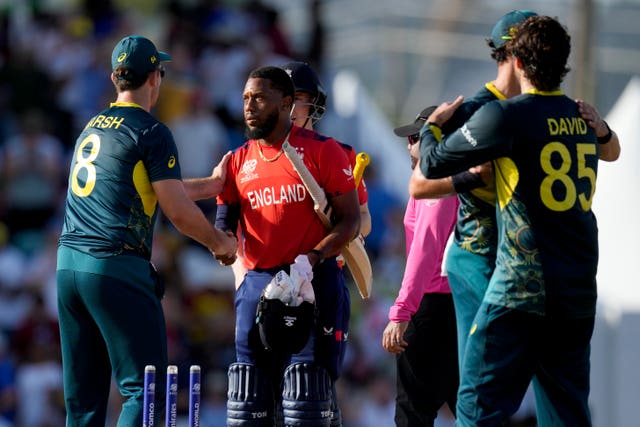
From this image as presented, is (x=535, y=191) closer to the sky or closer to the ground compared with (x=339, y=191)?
closer to the ground

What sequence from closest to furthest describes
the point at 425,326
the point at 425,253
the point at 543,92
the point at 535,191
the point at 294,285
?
the point at 535,191 < the point at 543,92 < the point at 294,285 < the point at 425,253 < the point at 425,326

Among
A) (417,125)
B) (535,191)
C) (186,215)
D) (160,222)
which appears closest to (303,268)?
(186,215)

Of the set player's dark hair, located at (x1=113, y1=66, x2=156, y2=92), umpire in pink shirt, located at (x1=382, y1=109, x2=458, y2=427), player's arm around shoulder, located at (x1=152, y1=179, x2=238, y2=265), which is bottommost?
umpire in pink shirt, located at (x1=382, y1=109, x2=458, y2=427)

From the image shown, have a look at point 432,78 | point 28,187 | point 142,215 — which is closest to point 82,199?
point 142,215

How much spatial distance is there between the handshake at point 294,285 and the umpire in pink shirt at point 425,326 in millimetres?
711

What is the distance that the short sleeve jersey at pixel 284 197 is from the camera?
23.5ft

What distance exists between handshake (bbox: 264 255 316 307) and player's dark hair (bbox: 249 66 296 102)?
A: 981mm

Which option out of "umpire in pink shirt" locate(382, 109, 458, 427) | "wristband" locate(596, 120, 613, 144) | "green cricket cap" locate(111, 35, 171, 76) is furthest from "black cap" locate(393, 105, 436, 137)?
"green cricket cap" locate(111, 35, 171, 76)

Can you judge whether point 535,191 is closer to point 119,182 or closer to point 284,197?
point 284,197

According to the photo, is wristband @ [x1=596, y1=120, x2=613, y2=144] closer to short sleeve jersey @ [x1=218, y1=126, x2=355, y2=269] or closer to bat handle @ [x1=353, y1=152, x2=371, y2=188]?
short sleeve jersey @ [x1=218, y1=126, x2=355, y2=269]

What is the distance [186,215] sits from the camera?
6832 mm

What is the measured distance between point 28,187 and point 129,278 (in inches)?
295

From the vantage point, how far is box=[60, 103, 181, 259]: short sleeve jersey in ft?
22.2

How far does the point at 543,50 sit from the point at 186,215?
84.6 inches
